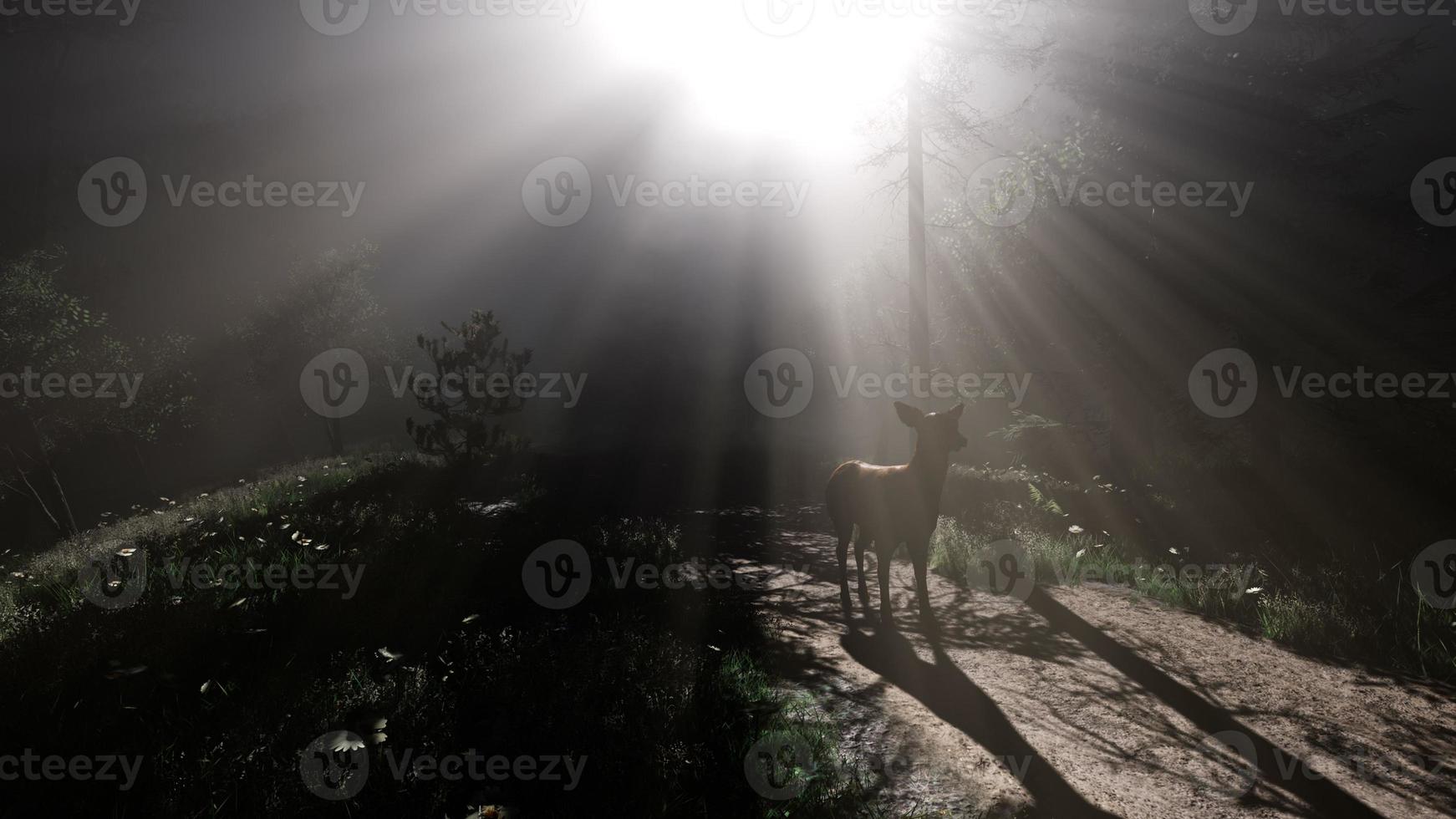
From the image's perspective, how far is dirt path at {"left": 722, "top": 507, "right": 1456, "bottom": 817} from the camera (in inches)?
145

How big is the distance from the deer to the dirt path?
0.63 metres

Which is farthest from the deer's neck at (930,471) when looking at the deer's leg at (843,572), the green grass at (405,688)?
the green grass at (405,688)

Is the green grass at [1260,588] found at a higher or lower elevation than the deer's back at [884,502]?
lower

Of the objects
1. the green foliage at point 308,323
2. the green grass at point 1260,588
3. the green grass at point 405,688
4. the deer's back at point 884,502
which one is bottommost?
the green grass at point 1260,588

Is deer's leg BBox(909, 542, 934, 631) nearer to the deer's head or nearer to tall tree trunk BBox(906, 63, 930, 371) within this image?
the deer's head

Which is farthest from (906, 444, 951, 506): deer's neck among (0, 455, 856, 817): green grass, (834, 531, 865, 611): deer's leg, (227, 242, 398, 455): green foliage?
(227, 242, 398, 455): green foliage

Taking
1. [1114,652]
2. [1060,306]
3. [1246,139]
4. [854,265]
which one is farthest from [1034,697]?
[854,265]

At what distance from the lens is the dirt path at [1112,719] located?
370cm

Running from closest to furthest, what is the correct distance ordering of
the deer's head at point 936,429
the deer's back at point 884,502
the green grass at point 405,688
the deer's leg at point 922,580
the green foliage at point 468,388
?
the green grass at point 405,688, the deer's head at point 936,429, the deer's back at point 884,502, the deer's leg at point 922,580, the green foliage at point 468,388

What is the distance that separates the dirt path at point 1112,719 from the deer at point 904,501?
0.63 m

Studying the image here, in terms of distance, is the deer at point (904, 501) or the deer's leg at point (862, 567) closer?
the deer at point (904, 501)

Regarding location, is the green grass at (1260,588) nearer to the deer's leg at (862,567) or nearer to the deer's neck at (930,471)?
the deer's leg at (862,567)

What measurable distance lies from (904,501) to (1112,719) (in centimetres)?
270

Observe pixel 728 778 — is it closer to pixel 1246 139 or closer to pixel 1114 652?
pixel 1114 652
